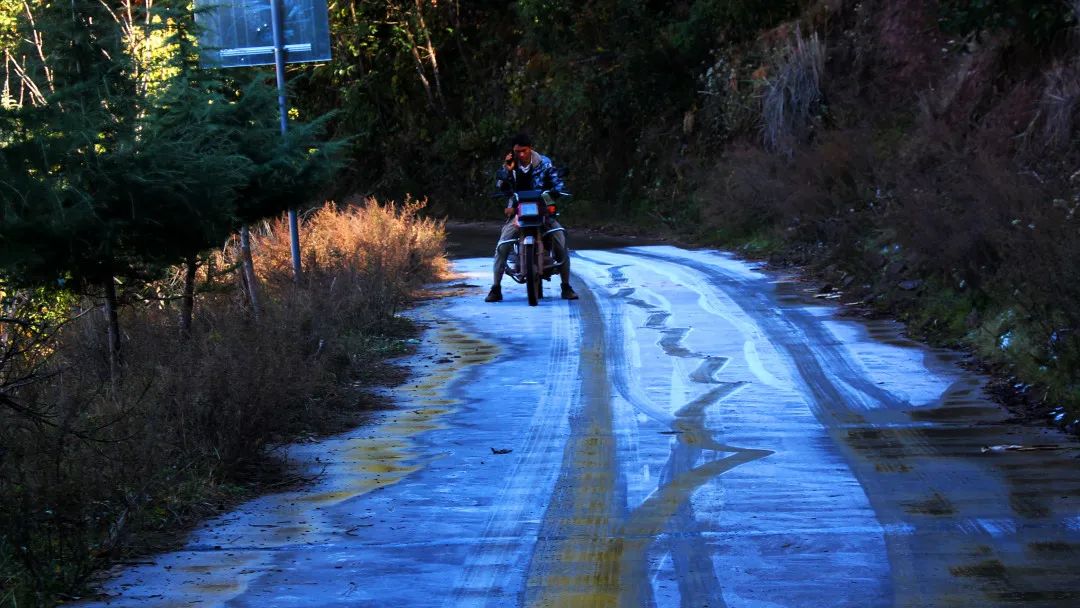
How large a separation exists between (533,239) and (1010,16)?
6684 millimetres

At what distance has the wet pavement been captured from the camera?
5.92 metres

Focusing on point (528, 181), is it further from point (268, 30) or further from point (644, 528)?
point (644, 528)

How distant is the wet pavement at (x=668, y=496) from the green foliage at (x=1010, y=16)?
6236 mm

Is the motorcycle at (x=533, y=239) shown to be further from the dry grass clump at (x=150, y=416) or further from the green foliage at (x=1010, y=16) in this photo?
the green foliage at (x=1010, y=16)

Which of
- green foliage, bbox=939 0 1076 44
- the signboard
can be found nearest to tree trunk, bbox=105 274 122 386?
the signboard

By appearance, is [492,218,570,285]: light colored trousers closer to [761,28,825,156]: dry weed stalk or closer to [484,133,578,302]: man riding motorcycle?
[484,133,578,302]: man riding motorcycle

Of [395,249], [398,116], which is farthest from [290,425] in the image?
[398,116]

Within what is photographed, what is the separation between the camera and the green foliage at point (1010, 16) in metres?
17.1

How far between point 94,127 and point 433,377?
4268 mm

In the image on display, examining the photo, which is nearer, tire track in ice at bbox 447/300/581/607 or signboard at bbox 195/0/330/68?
tire track in ice at bbox 447/300/581/607

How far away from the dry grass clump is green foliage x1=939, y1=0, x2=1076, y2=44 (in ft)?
28.5

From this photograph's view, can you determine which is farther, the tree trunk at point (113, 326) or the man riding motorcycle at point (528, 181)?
the man riding motorcycle at point (528, 181)

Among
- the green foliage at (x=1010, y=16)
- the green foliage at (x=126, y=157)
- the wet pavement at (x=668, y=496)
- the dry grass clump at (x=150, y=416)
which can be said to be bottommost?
the wet pavement at (x=668, y=496)

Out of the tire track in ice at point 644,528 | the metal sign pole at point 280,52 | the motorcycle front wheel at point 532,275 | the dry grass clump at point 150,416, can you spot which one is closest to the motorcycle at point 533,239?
the motorcycle front wheel at point 532,275
